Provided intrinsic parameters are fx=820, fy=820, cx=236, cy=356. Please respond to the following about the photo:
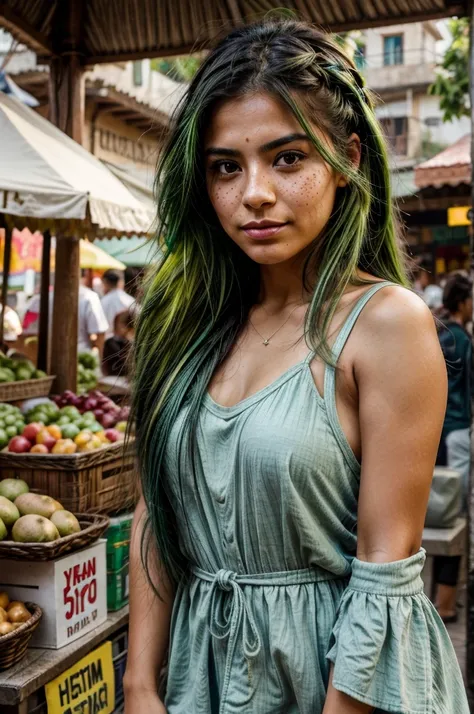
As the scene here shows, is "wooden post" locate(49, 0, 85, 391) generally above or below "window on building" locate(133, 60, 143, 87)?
below

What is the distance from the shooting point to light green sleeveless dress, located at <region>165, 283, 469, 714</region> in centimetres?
135

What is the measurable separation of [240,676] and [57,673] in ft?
5.56

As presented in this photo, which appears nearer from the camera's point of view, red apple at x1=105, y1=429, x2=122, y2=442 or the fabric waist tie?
the fabric waist tie

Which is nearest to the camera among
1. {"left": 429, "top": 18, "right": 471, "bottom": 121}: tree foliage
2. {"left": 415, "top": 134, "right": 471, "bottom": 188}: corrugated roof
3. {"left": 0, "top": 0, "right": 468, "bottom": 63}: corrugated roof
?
{"left": 0, "top": 0, "right": 468, "bottom": 63}: corrugated roof

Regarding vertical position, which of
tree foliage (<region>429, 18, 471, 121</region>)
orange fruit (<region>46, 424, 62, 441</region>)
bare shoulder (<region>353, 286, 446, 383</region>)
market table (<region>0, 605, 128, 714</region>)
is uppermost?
tree foliage (<region>429, 18, 471, 121</region>)

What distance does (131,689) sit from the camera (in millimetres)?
1650

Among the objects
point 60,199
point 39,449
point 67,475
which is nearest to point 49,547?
point 67,475

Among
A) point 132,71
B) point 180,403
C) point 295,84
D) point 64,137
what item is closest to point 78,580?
point 180,403

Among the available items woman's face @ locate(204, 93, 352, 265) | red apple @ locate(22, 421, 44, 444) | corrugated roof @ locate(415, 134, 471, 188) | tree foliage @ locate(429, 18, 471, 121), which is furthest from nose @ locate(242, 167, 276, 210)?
corrugated roof @ locate(415, 134, 471, 188)

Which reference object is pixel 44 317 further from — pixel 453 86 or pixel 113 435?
pixel 453 86

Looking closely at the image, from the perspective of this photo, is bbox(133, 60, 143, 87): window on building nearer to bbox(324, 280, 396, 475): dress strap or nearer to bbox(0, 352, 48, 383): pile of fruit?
bbox(0, 352, 48, 383): pile of fruit

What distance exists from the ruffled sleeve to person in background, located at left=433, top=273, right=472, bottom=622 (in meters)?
4.08

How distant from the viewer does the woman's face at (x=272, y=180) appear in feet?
4.80

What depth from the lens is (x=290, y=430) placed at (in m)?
1.38
